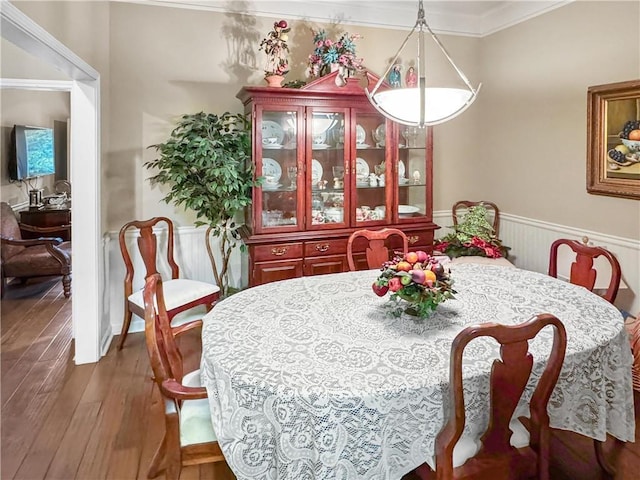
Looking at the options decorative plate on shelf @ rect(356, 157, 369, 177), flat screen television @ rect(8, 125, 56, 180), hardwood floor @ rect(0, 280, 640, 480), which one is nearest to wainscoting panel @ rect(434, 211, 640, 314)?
hardwood floor @ rect(0, 280, 640, 480)

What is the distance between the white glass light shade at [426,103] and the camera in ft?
7.34

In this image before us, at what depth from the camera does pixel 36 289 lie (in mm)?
5098

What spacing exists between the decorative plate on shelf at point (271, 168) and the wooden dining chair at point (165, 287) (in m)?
0.85

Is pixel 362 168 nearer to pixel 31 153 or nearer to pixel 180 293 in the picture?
pixel 180 293

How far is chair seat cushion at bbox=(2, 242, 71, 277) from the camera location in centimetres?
489

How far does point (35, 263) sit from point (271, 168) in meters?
3.11

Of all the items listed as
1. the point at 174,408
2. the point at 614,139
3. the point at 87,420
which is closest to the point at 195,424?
the point at 174,408

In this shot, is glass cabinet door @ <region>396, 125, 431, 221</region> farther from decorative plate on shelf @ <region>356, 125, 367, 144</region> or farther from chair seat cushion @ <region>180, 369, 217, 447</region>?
chair seat cushion @ <region>180, 369, 217, 447</region>

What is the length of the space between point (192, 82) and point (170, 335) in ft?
8.22

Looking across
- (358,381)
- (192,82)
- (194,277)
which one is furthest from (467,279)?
(192,82)

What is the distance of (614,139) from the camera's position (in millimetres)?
3225

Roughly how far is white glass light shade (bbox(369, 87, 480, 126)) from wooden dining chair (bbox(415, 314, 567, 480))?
4.07ft

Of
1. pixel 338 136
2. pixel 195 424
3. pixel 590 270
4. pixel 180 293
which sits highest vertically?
pixel 338 136

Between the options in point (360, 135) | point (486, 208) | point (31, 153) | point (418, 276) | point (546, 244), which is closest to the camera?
point (418, 276)
